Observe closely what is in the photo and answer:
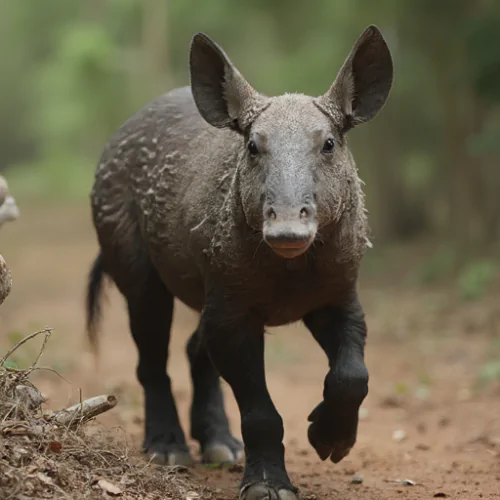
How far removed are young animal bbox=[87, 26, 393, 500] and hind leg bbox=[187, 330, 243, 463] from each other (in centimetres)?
94

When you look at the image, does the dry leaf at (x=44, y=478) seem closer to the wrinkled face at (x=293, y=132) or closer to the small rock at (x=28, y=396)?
the small rock at (x=28, y=396)

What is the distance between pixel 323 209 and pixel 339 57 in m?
12.9

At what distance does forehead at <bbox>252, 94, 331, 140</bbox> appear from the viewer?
488cm

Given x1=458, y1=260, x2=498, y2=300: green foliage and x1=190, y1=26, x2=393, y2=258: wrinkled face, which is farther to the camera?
x1=458, y1=260, x2=498, y2=300: green foliage

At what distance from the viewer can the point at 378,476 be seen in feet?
20.0

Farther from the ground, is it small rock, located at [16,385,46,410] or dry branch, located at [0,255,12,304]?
dry branch, located at [0,255,12,304]

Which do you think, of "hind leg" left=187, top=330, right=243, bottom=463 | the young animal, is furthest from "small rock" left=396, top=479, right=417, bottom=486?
"hind leg" left=187, top=330, right=243, bottom=463

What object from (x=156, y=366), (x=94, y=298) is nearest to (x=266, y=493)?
(x=156, y=366)

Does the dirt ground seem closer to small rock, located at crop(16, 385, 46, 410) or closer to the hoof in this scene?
the hoof

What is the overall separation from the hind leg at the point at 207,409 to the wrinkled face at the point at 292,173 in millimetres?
2225

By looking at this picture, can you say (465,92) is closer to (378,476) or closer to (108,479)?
(378,476)

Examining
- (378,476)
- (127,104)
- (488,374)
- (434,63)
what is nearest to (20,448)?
(378,476)

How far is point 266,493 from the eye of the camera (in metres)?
5.13

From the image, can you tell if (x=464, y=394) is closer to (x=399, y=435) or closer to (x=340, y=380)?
(x=399, y=435)
